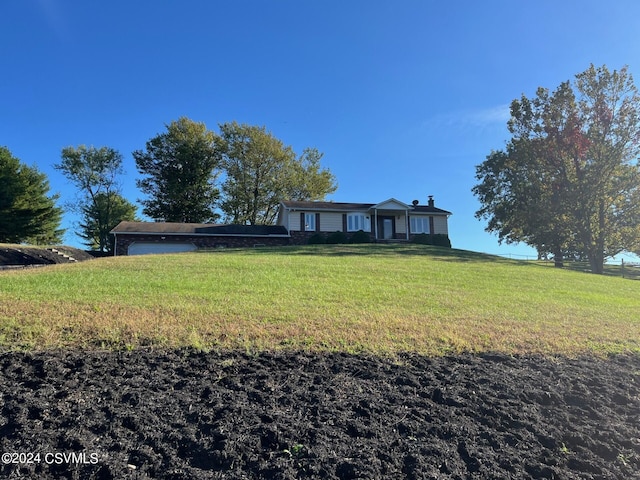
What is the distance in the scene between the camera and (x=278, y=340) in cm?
495

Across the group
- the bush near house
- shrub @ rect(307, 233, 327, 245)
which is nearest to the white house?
shrub @ rect(307, 233, 327, 245)

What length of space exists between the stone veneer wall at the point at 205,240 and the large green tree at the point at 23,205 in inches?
539

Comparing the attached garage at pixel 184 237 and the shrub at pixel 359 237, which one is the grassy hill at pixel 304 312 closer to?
the attached garage at pixel 184 237

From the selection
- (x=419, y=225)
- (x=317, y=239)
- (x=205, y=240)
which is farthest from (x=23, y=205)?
(x=419, y=225)

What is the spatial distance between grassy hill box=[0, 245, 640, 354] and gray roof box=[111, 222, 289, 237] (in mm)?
15260

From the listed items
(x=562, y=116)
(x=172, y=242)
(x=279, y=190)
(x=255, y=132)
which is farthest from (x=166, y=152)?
(x=562, y=116)

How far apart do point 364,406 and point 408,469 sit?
0.80 m

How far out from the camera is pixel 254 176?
130ft

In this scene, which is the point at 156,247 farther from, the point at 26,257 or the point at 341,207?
the point at 341,207

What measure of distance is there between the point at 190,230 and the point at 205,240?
1313mm

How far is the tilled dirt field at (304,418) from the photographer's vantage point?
265cm

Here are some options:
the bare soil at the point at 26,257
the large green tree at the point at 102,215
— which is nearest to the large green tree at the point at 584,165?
the bare soil at the point at 26,257

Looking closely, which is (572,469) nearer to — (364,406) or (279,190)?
(364,406)

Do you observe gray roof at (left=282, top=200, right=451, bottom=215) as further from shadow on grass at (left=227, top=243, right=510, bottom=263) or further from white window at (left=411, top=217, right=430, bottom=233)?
shadow on grass at (left=227, top=243, right=510, bottom=263)
